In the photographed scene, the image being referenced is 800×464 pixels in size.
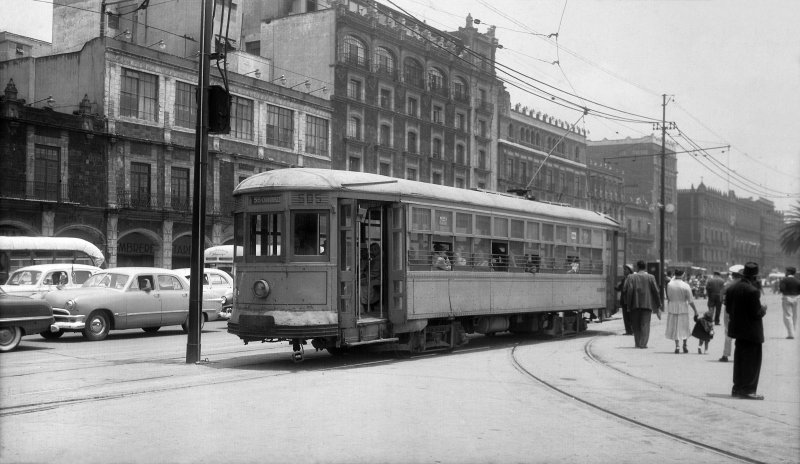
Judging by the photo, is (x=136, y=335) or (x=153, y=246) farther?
(x=153, y=246)

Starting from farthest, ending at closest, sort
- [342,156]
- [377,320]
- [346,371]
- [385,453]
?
[342,156]
[377,320]
[346,371]
[385,453]

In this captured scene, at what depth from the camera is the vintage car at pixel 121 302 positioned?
1941 centimetres

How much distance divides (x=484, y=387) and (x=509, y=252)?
22.8 feet

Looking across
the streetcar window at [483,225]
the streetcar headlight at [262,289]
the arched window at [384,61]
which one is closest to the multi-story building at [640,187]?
the arched window at [384,61]

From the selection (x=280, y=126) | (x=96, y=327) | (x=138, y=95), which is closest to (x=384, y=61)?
(x=280, y=126)

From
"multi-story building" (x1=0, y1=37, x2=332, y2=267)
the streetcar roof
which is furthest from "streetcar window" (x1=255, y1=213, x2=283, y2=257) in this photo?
"multi-story building" (x1=0, y1=37, x2=332, y2=267)

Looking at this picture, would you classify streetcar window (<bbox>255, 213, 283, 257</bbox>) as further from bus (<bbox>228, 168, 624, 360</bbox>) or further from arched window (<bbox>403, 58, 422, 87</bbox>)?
arched window (<bbox>403, 58, 422, 87</bbox>)

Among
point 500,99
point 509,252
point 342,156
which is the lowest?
point 509,252

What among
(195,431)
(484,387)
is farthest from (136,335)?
(195,431)

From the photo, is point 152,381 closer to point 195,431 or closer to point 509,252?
point 195,431

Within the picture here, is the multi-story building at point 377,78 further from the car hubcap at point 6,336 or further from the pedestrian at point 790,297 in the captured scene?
the car hubcap at point 6,336

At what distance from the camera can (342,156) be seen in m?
48.5

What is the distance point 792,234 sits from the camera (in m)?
12.7

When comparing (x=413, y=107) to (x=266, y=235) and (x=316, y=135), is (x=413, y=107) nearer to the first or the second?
(x=316, y=135)
